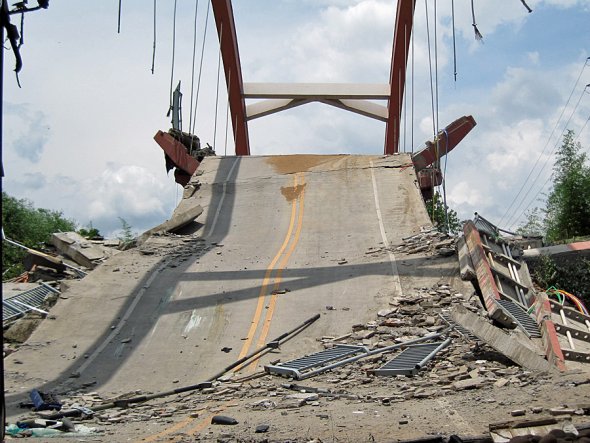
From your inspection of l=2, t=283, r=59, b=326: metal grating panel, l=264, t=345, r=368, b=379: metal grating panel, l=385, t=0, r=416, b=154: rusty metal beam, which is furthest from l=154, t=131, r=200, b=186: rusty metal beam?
l=264, t=345, r=368, b=379: metal grating panel

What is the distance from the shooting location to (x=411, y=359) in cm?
1099

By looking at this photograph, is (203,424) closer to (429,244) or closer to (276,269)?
(276,269)

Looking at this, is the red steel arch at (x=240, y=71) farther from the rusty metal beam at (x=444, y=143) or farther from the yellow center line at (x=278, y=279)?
the yellow center line at (x=278, y=279)

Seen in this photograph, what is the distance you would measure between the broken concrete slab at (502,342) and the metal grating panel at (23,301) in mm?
7905

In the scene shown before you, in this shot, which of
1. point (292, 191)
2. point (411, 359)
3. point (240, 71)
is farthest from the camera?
point (240, 71)

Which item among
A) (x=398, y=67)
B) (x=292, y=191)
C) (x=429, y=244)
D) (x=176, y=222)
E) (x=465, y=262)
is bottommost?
(x=465, y=262)

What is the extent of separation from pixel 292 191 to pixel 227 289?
393 inches

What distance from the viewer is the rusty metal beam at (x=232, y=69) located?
106 feet

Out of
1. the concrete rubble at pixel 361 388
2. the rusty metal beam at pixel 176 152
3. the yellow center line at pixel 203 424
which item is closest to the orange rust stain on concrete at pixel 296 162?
the rusty metal beam at pixel 176 152

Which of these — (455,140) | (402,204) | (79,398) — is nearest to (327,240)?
(402,204)

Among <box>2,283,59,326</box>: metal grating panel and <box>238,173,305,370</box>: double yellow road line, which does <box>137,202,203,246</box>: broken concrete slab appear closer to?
<box>238,173,305,370</box>: double yellow road line

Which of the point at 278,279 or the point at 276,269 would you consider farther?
the point at 276,269

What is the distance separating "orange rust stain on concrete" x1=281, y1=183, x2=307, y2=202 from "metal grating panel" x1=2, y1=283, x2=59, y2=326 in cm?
1022

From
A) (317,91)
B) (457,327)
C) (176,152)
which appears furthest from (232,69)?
(457,327)
